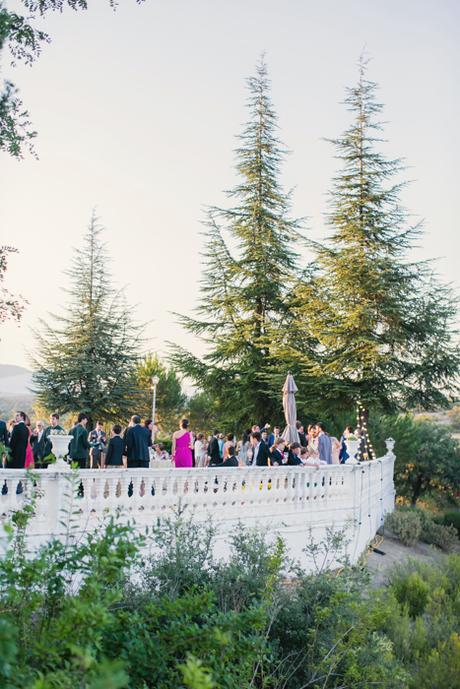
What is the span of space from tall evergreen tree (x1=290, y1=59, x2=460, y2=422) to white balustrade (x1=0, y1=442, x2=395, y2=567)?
14.2 meters

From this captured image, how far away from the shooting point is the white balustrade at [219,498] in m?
9.38

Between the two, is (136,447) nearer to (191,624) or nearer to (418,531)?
(191,624)

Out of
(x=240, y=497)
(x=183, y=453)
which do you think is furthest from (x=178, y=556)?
(x=183, y=453)

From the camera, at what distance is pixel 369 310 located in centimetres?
3095

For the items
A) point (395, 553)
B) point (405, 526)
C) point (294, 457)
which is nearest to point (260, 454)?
point (294, 457)

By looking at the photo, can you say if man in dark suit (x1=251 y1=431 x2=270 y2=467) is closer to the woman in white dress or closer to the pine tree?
the woman in white dress

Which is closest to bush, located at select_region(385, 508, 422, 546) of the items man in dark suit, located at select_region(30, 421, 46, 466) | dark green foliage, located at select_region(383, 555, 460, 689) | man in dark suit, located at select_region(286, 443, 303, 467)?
dark green foliage, located at select_region(383, 555, 460, 689)

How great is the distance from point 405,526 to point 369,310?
13268 millimetres

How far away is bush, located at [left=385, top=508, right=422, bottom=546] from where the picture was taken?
19308 millimetres

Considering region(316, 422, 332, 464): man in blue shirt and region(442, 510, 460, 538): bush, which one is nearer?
region(316, 422, 332, 464): man in blue shirt

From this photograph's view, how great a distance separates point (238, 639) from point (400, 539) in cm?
1545

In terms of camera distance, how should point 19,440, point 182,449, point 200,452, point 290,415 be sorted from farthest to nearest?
Result: point 200,452, point 290,415, point 182,449, point 19,440

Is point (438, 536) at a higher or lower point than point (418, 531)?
lower

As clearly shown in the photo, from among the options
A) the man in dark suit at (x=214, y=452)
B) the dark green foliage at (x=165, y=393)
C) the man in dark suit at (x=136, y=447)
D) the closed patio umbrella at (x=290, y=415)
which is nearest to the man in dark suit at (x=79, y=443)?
the man in dark suit at (x=136, y=447)
